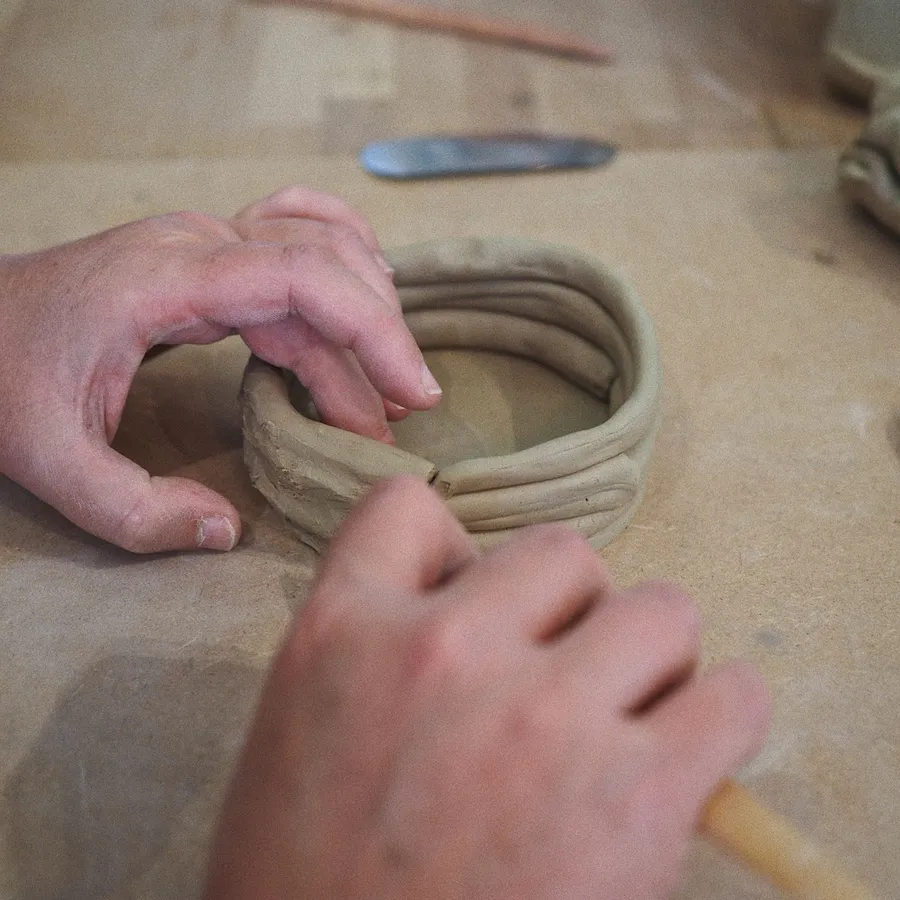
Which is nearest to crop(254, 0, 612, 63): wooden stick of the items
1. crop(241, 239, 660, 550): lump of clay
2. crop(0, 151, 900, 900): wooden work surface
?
crop(0, 151, 900, 900): wooden work surface

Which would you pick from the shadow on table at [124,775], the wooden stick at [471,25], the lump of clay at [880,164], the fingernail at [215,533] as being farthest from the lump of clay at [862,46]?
the shadow on table at [124,775]

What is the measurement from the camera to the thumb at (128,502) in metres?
0.85

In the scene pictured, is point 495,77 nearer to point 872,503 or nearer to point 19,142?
point 19,142

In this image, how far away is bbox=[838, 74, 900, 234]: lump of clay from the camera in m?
1.33

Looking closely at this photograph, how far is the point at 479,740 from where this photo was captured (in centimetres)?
45

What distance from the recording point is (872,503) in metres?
1.02

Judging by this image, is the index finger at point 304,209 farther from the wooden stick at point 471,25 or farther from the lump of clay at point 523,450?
the wooden stick at point 471,25

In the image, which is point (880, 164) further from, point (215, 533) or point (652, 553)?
point (215, 533)

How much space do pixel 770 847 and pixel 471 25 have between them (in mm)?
1759

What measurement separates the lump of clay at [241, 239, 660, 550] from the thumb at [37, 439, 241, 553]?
76 millimetres

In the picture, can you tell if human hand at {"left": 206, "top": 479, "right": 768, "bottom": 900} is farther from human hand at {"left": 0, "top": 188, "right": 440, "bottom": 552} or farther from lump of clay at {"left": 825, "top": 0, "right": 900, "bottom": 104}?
lump of clay at {"left": 825, "top": 0, "right": 900, "bottom": 104}

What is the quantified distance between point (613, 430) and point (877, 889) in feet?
1.36

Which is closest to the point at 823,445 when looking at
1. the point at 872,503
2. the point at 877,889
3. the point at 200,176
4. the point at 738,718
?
the point at 872,503

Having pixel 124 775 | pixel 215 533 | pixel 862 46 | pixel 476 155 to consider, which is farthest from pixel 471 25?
pixel 124 775
